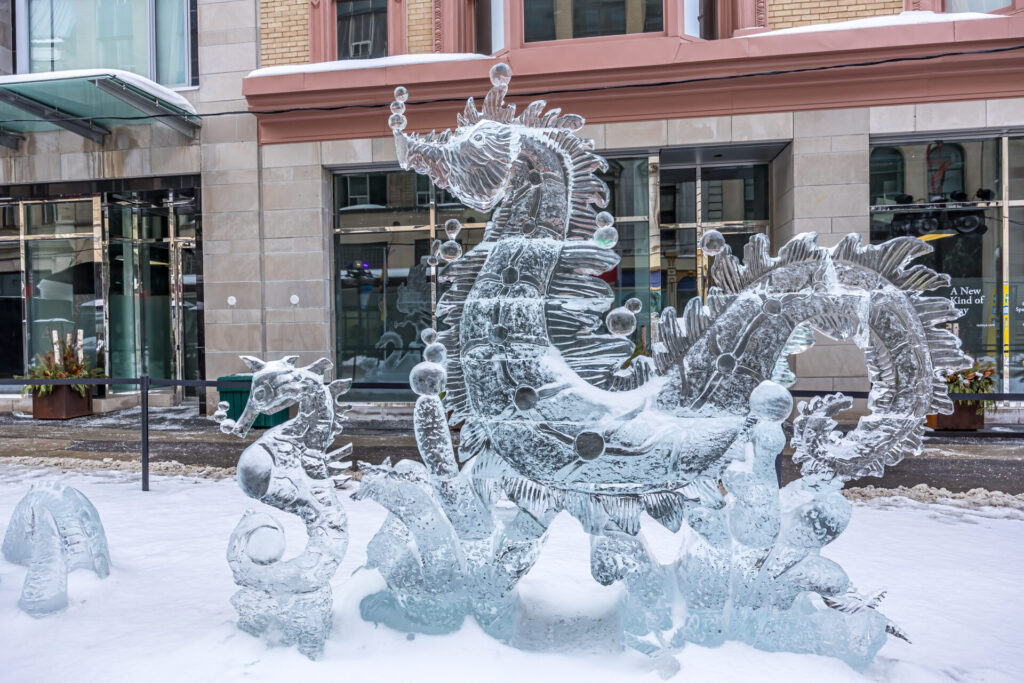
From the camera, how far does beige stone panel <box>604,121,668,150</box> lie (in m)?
8.76

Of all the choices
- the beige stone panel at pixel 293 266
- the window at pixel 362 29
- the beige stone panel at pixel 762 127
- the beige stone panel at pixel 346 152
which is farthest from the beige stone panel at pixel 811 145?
the beige stone panel at pixel 293 266

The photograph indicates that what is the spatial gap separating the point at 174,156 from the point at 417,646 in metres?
9.44

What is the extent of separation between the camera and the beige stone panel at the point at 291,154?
957 cm

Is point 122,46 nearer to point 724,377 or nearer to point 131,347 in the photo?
point 131,347

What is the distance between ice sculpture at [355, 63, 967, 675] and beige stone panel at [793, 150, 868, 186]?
6534 mm

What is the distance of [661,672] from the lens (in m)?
2.41

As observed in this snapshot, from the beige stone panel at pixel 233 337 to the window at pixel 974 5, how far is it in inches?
384

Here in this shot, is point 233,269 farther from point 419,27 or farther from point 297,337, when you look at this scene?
point 419,27

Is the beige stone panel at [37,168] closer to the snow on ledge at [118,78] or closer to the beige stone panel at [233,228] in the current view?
the snow on ledge at [118,78]

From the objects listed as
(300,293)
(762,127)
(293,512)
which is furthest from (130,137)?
(293,512)

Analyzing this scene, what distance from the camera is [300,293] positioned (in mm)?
9664

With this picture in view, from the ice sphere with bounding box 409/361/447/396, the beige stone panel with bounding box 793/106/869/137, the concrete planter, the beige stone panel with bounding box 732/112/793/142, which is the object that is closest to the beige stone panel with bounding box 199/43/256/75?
the concrete planter

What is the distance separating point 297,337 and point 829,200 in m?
7.01

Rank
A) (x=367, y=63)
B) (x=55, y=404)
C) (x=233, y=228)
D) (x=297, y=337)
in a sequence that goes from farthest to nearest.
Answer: (x=55, y=404)
(x=233, y=228)
(x=297, y=337)
(x=367, y=63)
